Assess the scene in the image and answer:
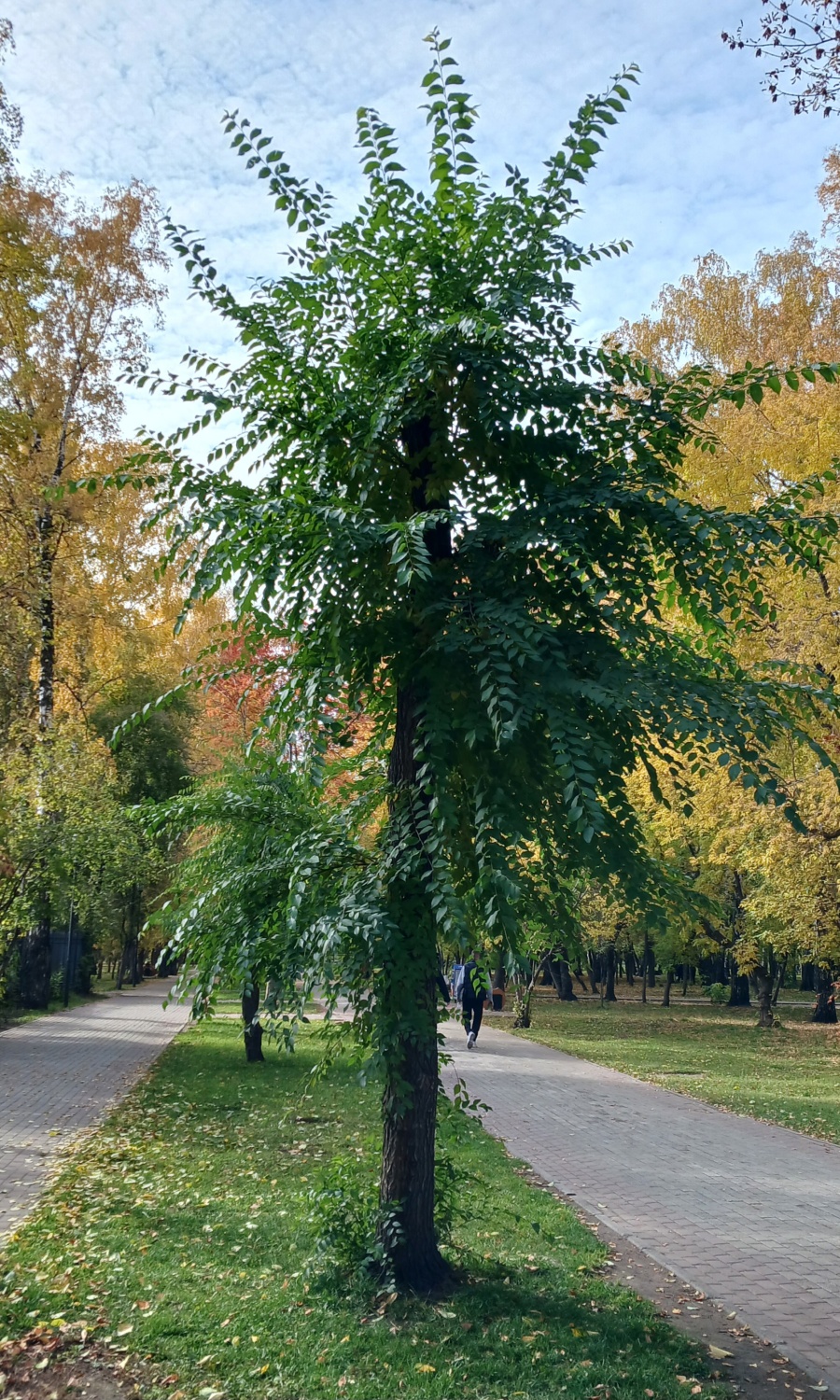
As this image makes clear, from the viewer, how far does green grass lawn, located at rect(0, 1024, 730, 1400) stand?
15.5 feet

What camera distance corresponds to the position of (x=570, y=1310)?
5539mm

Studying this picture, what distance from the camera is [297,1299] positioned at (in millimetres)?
5605

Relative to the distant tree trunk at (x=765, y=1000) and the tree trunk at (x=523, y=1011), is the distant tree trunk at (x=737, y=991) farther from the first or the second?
the tree trunk at (x=523, y=1011)

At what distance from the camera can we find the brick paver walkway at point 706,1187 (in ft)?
19.8

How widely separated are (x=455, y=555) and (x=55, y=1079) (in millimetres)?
11787

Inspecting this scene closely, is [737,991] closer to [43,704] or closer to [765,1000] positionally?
[765,1000]

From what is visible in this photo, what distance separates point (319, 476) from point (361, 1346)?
13.8ft

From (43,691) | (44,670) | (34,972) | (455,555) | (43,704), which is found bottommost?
(34,972)

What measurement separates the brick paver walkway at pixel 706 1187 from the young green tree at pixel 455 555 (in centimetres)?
193

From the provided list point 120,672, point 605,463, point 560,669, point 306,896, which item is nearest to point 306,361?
point 605,463

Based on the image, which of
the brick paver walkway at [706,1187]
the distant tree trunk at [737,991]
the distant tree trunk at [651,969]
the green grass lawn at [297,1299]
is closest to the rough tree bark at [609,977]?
the distant tree trunk at [737,991]

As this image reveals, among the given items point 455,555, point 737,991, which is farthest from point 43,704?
point 737,991

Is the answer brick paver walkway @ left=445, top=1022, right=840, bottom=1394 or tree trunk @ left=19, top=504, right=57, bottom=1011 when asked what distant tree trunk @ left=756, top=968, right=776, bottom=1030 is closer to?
brick paver walkway @ left=445, top=1022, right=840, bottom=1394

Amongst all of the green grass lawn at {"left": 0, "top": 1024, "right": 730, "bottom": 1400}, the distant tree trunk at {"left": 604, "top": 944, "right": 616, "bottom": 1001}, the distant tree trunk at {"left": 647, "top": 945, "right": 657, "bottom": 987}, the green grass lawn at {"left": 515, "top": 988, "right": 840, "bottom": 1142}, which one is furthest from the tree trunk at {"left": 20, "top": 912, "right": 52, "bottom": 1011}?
the distant tree trunk at {"left": 647, "top": 945, "right": 657, "bottom": 987}
